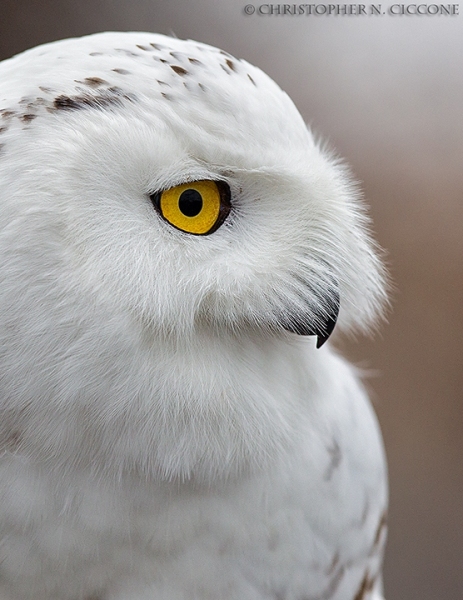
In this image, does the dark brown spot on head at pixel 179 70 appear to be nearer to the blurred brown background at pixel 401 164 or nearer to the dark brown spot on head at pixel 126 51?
the dark brown spot on head at pixel 126 51

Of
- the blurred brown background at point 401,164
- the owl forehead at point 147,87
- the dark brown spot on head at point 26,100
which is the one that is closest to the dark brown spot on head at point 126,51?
the owl forehead at point 147,87

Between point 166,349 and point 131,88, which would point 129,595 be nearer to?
point 166,349

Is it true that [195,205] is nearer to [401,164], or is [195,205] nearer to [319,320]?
[319,320]

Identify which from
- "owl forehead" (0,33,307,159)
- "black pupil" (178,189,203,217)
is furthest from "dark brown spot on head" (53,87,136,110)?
"black pupil" (178,189,203,217)

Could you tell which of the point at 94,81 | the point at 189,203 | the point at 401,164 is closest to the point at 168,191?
the point at 189,203

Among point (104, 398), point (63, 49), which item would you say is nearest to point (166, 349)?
point (104, 398)

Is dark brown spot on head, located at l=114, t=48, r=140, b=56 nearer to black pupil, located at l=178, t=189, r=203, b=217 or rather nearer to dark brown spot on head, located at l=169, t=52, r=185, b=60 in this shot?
dark brown spot on head, located at l=169, t=52, r=185, b=60

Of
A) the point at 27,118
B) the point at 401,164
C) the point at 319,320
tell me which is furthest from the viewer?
the point at 401,164
